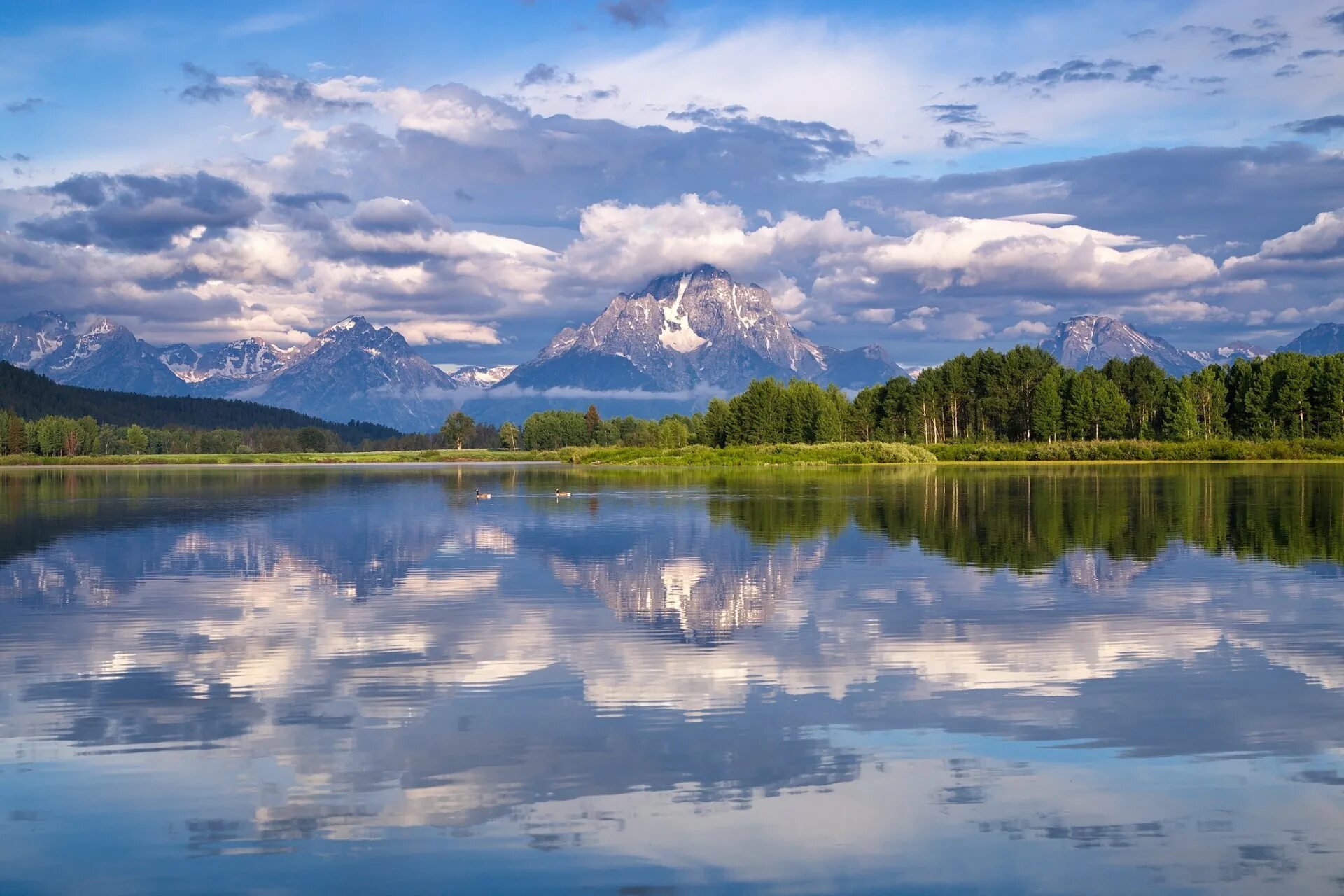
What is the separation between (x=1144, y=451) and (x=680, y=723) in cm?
14587

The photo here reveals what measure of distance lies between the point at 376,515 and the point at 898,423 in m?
133

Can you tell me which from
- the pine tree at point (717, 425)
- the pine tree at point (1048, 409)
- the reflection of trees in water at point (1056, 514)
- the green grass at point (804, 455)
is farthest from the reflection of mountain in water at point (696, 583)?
the pine tree at point (717, 425)

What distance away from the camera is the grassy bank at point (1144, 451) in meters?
139

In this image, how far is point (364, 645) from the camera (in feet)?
71.8

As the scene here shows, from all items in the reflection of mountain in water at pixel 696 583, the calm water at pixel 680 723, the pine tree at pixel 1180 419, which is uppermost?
the pine tree at pixel 1180 419

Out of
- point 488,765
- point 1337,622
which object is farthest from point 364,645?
point 1337,622

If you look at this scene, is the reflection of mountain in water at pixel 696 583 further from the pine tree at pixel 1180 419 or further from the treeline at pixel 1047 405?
the treeline at pixel 1047 405

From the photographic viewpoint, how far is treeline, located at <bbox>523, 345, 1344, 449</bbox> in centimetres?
15338

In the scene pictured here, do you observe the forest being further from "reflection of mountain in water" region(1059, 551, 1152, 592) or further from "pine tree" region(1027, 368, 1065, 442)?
"reflection of mountain in water" region(1059, 551, 1152, 592)

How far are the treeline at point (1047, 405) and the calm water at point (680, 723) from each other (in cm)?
13043

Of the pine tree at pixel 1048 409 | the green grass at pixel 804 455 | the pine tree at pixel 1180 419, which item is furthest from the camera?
the pine tree at pixel 1048 409

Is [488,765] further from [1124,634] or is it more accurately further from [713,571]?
[713,571]

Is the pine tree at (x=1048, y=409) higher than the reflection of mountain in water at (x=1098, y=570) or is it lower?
higher

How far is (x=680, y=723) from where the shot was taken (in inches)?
616
